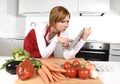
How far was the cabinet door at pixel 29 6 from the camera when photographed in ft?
11.5

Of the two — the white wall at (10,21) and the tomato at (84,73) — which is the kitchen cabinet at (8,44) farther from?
the tomato at (84,73)

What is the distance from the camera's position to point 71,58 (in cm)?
167

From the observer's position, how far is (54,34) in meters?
1.79

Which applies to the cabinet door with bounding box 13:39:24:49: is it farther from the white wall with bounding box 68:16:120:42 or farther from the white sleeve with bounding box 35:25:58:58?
the white sleeve with bounding box 35:25:58:58

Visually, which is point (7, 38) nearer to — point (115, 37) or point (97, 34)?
point (97, 34)

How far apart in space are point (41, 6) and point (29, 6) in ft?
0.80

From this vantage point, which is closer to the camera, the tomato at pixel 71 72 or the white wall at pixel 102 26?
the tomato at pixel 71 72

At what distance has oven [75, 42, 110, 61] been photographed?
10.4 ft

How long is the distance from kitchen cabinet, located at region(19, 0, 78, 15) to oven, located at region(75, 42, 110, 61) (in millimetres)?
704

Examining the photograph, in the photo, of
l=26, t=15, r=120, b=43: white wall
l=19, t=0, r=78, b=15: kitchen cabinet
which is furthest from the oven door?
l=19, t=0, r=78, b=15: kitchen cabinet

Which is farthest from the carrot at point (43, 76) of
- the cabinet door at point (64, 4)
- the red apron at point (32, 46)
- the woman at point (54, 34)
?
the cabinet door at point (64, 4)

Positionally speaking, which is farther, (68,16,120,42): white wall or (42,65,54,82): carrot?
(68,16,120,42): white wall

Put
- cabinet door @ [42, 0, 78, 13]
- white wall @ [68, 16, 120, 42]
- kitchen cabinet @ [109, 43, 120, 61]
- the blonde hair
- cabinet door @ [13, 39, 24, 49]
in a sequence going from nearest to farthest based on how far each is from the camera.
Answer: the blonde hair
kitchen cabinet @ [109, 43, 120, 61]
cabinet door @ [42, 0, 78, 13]
cabinet door @ [13, 39, 24, 49]
white wall @ [68, 16, 120, 42]

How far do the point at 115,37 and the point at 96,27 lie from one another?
0.41 meters
